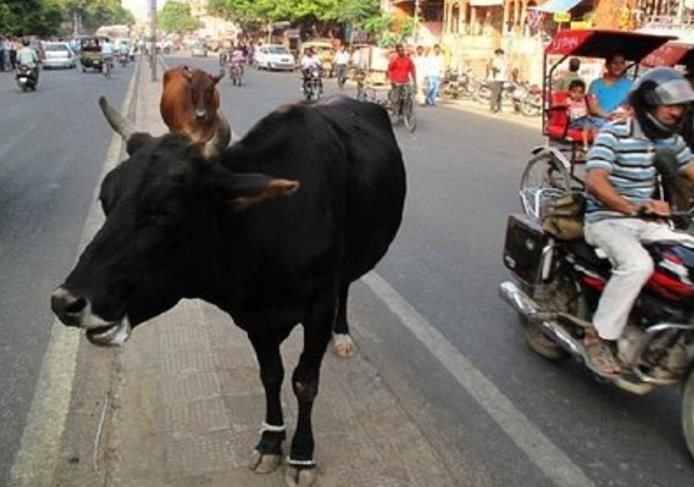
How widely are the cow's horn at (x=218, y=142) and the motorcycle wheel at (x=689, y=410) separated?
244 cm

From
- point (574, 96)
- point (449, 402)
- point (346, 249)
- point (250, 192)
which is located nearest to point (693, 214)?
point (449, 402)

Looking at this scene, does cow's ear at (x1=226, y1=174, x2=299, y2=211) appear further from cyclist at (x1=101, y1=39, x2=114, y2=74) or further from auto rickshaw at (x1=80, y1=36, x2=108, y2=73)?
auto rickshaw at (x1=80, y1=36, x2=108, y2=73)

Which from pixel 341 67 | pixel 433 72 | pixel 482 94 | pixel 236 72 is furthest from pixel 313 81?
pixel 236 72

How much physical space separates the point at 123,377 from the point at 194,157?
2291 millimetres

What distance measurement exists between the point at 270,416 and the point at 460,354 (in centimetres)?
173

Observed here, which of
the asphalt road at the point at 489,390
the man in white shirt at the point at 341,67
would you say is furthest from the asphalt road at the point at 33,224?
the man in white shirt at the point at 341,67

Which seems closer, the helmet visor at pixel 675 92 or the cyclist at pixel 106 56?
the helmet visor at pixel 675 92

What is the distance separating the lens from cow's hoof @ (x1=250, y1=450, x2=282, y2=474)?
12.1 ft

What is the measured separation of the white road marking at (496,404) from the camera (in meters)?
3.79

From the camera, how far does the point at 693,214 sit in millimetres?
4555

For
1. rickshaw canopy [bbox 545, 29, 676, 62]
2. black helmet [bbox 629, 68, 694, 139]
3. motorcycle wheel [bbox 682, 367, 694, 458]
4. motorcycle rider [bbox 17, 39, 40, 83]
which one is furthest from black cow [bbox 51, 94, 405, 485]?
motorcycle rider [bbox 17, 39, 40, 83]

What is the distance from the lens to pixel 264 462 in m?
3.70

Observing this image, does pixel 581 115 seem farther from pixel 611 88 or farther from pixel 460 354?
pixel 460 354

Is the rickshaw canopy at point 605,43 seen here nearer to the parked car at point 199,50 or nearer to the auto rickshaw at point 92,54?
the auto rickshaw at point 92,54
